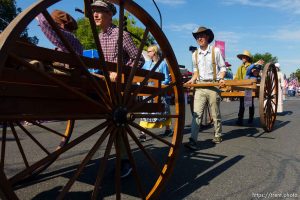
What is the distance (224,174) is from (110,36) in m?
2.04

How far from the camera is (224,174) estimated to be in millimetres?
4301

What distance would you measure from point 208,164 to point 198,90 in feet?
5.25

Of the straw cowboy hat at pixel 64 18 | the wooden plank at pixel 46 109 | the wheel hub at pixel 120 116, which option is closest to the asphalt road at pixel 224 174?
the wheel hub at pixel 120 116

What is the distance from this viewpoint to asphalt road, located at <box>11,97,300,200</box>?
3.58 meters

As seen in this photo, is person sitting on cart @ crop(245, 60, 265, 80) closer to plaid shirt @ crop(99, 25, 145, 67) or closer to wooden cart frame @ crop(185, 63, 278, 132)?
wooden cart frame @ crop(185, 63, 278, 132)

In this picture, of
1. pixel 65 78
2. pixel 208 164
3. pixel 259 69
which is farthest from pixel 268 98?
pixel 65 78

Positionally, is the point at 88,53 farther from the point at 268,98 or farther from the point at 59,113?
the point at 268,98

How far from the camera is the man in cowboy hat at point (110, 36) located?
12.1ft

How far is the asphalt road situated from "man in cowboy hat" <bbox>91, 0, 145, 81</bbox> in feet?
4.34

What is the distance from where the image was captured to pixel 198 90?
6020mm

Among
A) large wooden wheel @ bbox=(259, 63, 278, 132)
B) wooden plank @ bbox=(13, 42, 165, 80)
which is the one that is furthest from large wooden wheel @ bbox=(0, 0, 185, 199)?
large wooden wheel @ bbox=(259, 63, 278, 132)

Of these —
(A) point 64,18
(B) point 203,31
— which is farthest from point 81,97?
(B) point 203,31

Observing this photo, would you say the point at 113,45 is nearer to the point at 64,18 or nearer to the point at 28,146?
the point at 64,18

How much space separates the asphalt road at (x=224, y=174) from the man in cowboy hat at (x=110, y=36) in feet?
4.34
